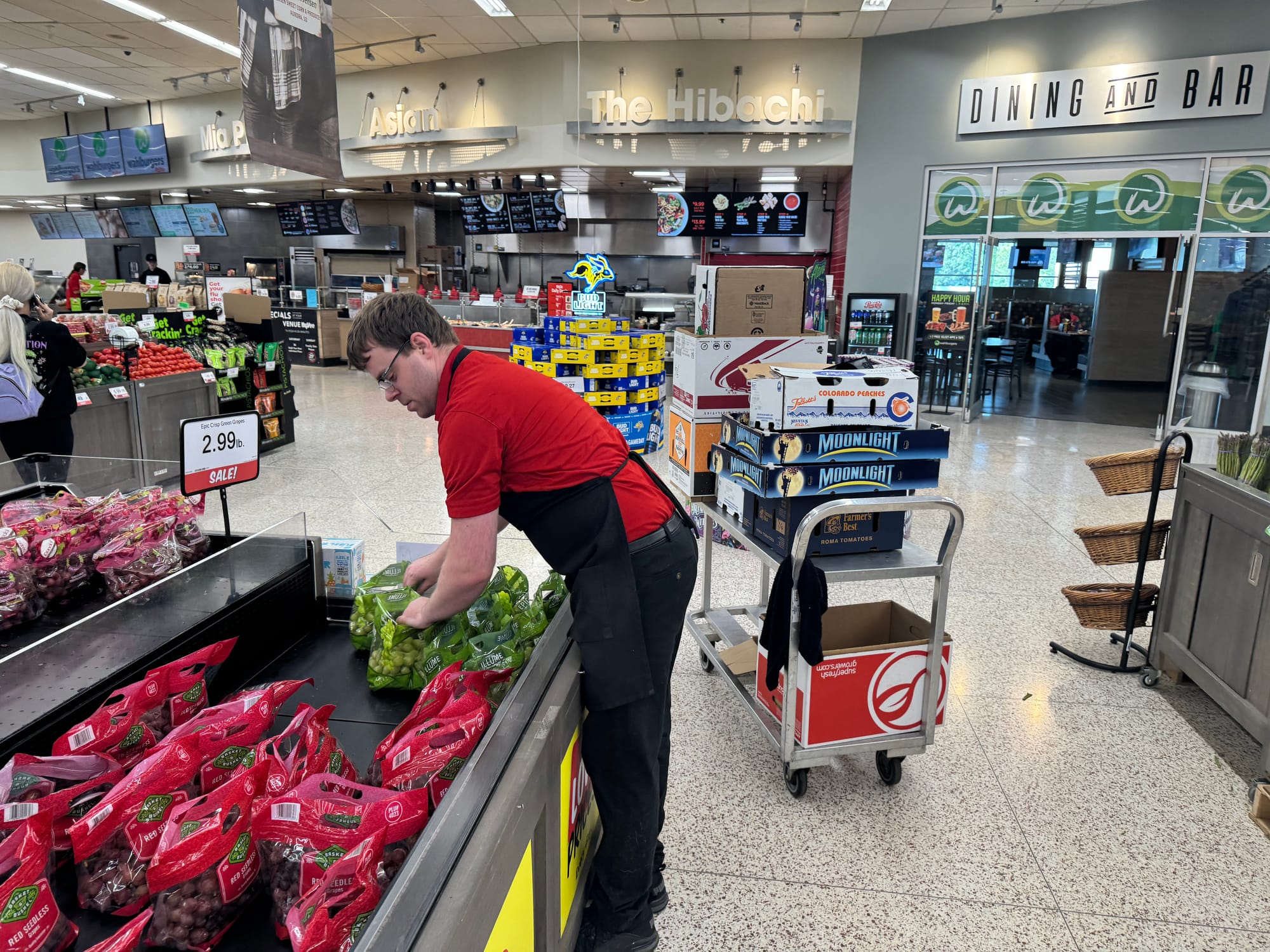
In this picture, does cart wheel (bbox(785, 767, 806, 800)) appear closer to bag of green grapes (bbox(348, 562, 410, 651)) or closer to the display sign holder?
bag of green grapes (bbox(348, 562, 410, 651))

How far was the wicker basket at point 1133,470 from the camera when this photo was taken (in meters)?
3.50

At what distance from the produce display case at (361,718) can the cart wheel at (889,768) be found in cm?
116

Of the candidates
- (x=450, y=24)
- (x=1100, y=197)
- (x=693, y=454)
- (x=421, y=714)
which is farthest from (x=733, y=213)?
(x=421, y=714)

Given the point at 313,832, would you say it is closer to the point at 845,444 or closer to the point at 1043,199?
the point at 845,444

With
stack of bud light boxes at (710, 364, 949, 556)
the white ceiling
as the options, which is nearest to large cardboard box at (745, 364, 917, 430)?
stack of bud light boxes at (710, 364, 949, 556)

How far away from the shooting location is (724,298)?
13.7 ft

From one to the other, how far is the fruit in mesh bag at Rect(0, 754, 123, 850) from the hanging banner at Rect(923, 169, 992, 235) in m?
10.7

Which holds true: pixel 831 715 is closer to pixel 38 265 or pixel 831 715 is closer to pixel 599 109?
pixel 599 109

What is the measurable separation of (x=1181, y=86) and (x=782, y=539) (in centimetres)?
922

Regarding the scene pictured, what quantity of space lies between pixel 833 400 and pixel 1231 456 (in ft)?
6.08

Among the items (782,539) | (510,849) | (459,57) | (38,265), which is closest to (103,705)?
(510,849)

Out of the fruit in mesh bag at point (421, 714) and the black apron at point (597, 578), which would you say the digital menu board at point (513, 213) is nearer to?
the black apron at point (597, 578)

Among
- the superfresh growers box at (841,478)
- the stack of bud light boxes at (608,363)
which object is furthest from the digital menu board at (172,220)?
the superfresh growers box at (841,478)

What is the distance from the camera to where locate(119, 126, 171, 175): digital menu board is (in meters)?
13.9
